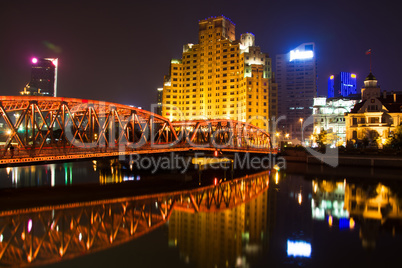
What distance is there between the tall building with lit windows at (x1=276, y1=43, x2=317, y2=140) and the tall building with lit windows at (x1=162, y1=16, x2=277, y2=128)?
41.4 m

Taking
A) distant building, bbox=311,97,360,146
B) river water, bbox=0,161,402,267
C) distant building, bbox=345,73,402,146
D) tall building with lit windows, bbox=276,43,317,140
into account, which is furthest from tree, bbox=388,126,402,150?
tall building with lit windows, bbox=276,43,317,140

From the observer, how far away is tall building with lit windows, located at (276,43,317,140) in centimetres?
14500

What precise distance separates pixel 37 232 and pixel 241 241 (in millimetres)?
12629

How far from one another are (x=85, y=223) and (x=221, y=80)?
90024 mm

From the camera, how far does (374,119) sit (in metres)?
65.7

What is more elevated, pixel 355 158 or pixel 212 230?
pixel 355 158

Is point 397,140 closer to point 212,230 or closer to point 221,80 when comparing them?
point 212,230

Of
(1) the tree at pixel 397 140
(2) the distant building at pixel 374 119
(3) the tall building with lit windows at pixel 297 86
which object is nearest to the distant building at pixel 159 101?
(3) the tall building with lit windows at pixel 297 86

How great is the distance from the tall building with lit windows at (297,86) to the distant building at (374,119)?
231 feet

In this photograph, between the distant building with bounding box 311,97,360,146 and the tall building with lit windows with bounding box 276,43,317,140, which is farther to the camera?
the tall building with lit windows with bounding box 276,43,317,140

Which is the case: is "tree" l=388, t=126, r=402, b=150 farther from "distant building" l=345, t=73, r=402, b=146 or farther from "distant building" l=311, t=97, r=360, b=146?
"distant building" l=311, t=97, r=360, b=146

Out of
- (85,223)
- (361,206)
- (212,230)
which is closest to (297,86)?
(361,206)

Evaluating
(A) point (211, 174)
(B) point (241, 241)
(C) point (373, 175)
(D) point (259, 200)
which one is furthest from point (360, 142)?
(B) point (241, 241)

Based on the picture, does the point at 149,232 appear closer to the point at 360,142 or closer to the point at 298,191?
the point at 298,191
